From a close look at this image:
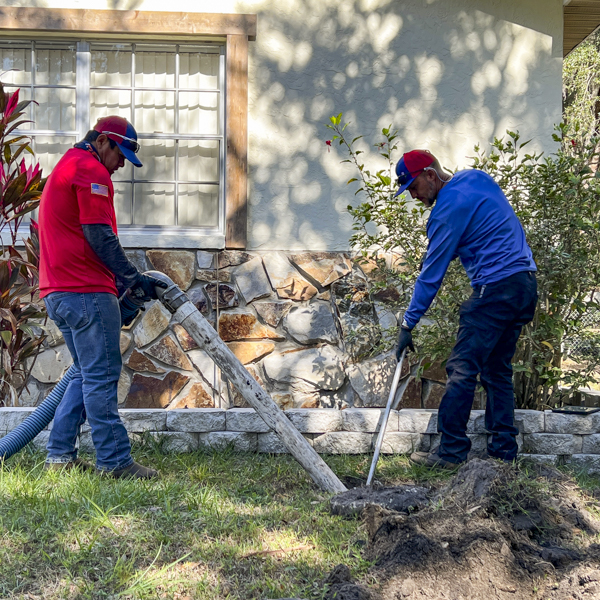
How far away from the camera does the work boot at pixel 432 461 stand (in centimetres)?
397

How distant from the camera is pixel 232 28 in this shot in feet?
18.3

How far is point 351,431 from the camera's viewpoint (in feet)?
14.2

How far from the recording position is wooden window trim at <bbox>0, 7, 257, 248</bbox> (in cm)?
552

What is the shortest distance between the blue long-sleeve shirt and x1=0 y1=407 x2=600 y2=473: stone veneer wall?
31.5 inches

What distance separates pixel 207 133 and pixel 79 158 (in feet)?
8.01

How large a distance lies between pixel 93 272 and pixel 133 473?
3.77 feet

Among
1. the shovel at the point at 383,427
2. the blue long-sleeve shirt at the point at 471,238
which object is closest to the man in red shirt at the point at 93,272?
the shovel at the point at 383,427

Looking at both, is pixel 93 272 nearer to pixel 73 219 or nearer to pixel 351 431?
pixel 73 219

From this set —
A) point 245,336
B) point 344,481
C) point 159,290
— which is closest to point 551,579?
point 344,481

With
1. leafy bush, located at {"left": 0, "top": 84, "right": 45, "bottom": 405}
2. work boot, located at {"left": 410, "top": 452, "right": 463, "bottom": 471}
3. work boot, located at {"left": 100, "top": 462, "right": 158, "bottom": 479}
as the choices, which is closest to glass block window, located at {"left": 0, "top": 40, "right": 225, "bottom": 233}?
leafy bush, located at {"left": 0, "top": 84, "right": 45, "bottom": 405}

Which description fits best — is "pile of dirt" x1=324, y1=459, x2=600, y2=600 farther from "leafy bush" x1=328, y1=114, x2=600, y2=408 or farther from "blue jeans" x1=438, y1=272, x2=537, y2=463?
"leafy bush" x1=328, y1=114, x2=600, y2=408

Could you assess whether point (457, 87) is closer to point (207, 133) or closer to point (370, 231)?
point (370, 231)

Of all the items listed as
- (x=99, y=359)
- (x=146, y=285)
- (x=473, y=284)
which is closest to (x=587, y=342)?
(x=473, y=284)

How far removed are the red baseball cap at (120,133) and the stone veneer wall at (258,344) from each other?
6.50 ft
